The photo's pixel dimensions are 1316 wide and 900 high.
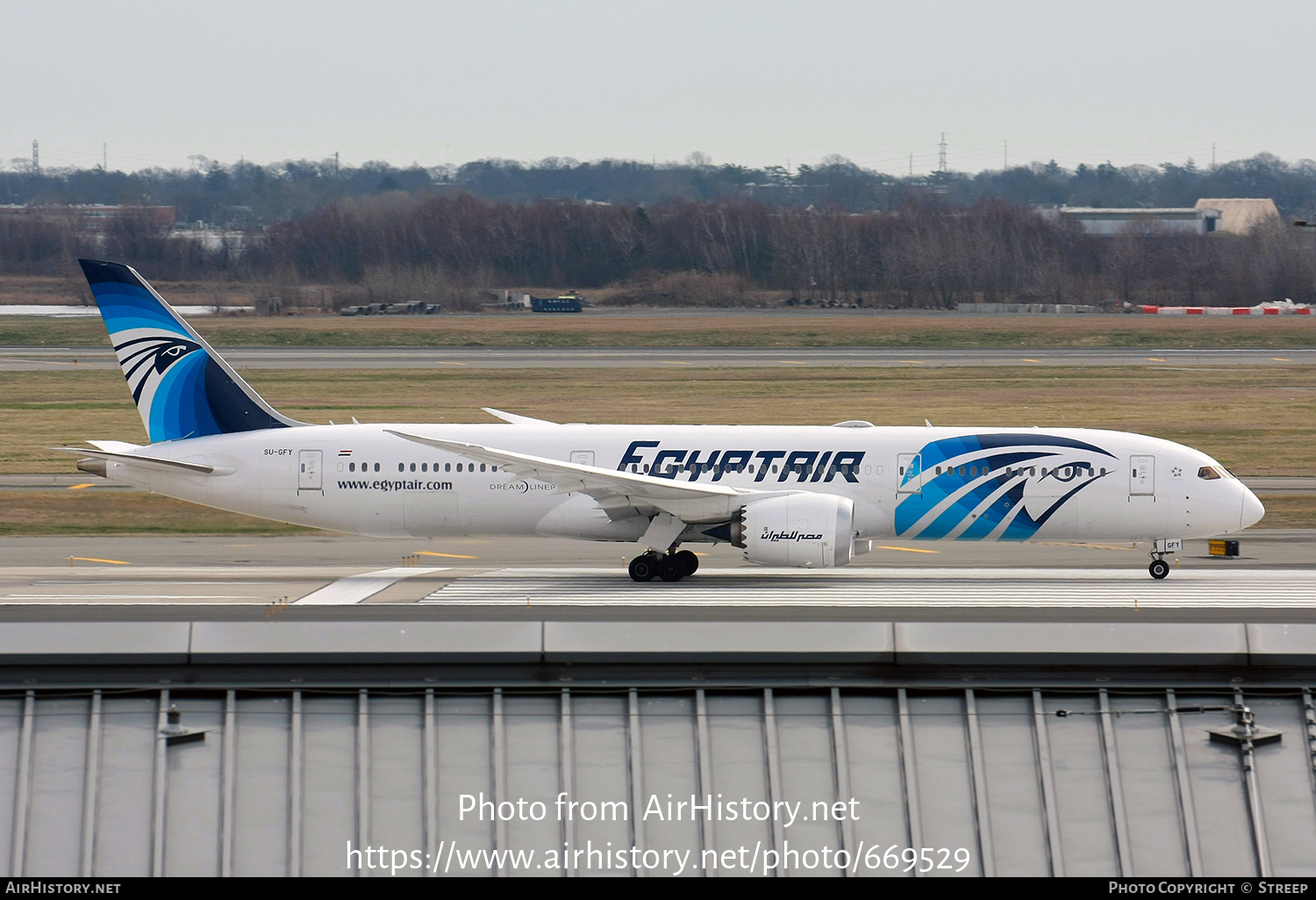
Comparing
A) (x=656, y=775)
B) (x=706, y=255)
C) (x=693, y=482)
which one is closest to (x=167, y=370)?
(x=693, y=482)

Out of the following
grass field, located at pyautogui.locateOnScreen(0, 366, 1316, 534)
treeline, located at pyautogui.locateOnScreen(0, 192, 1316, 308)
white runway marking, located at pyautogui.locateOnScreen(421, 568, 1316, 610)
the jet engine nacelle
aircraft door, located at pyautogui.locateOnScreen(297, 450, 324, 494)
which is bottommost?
white runway marking, located at pyautogui.locateOnScreen(421, 568, 1316, 610)

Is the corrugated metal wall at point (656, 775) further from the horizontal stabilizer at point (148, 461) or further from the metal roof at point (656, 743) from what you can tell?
the horizontal stabilizer at point (148, 461)

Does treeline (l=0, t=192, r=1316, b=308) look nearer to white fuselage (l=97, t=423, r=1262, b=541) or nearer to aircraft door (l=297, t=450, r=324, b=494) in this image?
white fuselage (l=97, t=423, r=1262, b=541)

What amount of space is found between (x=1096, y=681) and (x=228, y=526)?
35698 millimetres

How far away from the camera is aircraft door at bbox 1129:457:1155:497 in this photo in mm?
35312

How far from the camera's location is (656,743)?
572 inches

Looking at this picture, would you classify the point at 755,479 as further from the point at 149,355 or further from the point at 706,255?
the point at 706,255

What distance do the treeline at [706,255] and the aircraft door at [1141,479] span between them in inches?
4148

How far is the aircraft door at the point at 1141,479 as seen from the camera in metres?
35.3

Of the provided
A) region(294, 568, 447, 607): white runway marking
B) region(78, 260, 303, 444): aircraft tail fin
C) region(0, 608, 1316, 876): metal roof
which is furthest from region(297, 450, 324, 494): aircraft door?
region(0, 608, 1316, 876): metal roof

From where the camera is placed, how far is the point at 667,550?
34.8 m

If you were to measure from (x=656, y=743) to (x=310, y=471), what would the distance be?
2357cm

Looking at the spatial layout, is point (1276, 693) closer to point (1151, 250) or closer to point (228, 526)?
point (228, 526)

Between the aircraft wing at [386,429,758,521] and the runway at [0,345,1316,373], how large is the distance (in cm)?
5141
